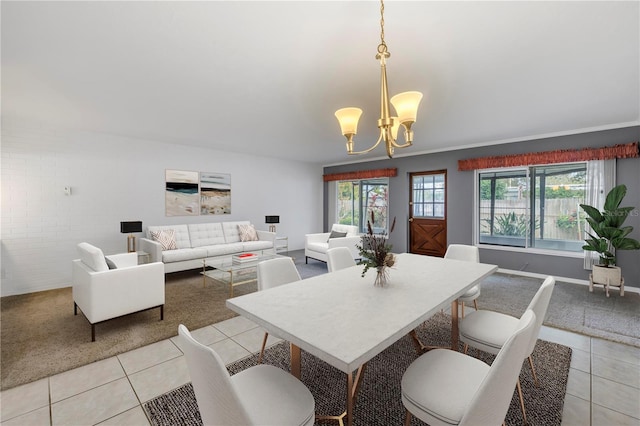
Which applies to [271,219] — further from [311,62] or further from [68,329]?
[311,62]

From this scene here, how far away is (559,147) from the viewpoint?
4418mm

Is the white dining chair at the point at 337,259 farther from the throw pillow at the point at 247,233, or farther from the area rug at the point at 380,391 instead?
the throw pillow at the point at 247,233

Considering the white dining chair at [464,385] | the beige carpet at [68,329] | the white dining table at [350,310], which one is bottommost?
the beige carpet at [68,329]

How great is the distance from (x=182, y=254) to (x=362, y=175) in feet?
14.6

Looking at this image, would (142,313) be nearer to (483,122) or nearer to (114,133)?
(114,133)

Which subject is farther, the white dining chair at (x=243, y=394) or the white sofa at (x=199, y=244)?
the white sofa at (x=199, y=244)

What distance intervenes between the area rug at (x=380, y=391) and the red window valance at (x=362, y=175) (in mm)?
4470

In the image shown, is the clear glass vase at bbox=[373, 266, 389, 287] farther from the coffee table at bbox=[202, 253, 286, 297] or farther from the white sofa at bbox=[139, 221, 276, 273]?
the white sofa at bbox=[139, 221, 276, 273]

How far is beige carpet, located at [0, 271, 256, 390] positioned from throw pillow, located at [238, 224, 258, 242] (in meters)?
1.86

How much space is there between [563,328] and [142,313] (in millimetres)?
4522

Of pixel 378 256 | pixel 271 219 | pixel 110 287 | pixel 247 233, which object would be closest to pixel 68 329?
pixel 110 287

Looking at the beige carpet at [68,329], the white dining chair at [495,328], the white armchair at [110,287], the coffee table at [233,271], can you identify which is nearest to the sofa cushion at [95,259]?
the white armchair at [110,287]

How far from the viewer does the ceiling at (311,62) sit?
5.65 feet

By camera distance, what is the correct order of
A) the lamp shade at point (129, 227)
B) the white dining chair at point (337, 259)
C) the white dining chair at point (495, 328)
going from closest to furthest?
the white dining chair at point (495, 328)
the white dining chair at point (337, 259)
the lamp shade at point (129, 227)
